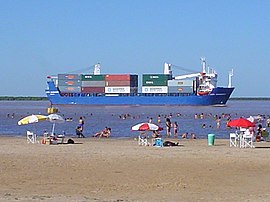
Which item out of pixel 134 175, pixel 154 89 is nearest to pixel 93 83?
pixel 154 89

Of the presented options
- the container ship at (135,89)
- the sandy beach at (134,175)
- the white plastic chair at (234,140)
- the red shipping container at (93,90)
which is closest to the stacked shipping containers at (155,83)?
the container ship at (135,89)

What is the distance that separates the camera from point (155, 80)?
371 feet

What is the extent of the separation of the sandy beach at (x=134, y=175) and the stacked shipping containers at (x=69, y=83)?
93.2 metres

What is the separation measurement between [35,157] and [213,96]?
94025 millimetres

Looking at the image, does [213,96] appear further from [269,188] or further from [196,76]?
[269,188]

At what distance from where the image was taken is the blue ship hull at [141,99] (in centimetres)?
11081

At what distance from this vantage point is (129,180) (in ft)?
47.2

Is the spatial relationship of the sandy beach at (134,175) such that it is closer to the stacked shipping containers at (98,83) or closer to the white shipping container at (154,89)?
the white shipping container at (154,89)

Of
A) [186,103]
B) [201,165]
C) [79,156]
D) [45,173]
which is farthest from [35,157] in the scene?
[186,103]

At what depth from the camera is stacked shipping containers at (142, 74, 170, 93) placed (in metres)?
112

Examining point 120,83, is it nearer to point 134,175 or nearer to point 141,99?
point 141,99

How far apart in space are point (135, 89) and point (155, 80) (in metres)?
4.45

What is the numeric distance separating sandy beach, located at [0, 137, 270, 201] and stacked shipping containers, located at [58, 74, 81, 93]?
9320 cm

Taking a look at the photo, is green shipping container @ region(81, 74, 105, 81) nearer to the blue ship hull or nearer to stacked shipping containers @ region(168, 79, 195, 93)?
the blue ship hull
